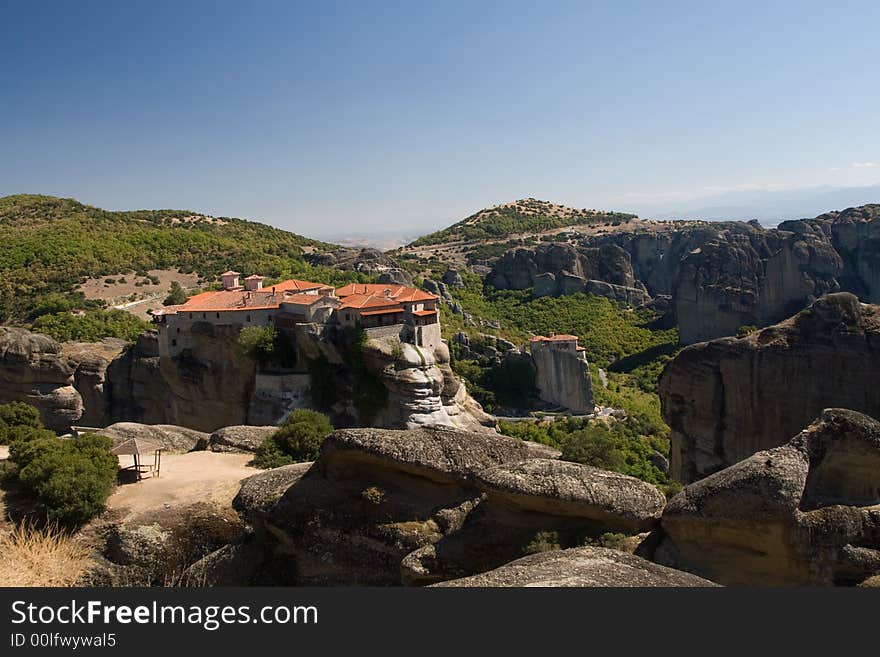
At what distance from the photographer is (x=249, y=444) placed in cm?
2223

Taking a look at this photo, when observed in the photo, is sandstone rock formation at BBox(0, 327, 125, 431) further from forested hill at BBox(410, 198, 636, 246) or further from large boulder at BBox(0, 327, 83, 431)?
forested hill at BBox(410, 198, 636, 246)

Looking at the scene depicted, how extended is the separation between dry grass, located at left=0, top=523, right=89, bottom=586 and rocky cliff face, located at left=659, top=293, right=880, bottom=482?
25.2m

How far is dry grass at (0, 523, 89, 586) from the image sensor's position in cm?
1269

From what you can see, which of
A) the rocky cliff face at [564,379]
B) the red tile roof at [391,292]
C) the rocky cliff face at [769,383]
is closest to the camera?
the rocky cliff face at [769,383]

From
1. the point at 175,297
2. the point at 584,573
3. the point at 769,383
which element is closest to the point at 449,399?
the point at 769,383

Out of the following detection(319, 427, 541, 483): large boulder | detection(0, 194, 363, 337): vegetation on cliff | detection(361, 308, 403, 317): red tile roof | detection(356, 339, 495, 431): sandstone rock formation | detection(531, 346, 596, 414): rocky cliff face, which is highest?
detection(0, 194, 363, 337): vegetation on cliff

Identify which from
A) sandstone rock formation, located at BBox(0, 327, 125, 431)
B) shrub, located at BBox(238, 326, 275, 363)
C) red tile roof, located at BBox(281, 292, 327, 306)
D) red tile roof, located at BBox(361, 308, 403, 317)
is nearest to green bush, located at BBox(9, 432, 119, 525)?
shrub, located at BBox(238, 326, 275, 363)

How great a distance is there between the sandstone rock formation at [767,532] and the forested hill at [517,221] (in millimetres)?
133486

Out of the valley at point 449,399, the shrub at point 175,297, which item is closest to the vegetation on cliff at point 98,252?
the valley at point 449,399

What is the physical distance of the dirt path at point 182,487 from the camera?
15523 millimetres

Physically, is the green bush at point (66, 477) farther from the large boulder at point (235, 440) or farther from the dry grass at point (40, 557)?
the large boulder at point (235, 440)

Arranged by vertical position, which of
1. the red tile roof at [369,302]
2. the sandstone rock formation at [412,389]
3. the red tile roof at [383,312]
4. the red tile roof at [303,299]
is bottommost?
the sandstone rock formation at [412,389]

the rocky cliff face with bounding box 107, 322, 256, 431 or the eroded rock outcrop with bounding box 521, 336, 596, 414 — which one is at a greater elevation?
the rocky cliff face with bounding box 107, 322, 256, 431

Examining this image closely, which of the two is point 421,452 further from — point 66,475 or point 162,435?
point 162,435
